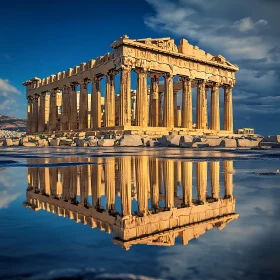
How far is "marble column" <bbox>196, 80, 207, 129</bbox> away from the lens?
132ft

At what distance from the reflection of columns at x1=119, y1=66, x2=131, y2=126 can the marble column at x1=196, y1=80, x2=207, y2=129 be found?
1147 centimetres

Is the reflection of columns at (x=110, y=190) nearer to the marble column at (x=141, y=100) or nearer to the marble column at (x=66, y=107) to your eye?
the marble column at (x=141, y=100)

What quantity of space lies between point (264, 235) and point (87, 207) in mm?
1667

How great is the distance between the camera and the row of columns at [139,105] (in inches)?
1309

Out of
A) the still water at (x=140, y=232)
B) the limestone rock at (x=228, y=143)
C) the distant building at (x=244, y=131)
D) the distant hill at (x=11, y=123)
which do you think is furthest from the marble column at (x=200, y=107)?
the distant hill at (x=11, y=123)

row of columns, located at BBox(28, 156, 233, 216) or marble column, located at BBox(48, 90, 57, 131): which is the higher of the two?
marble column, located at BBox(48, 90, 57, 131)

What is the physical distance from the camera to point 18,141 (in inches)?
1203

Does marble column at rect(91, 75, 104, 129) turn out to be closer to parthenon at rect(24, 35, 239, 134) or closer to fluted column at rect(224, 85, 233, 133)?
parthenon at rect(24, 35, 239, 134)

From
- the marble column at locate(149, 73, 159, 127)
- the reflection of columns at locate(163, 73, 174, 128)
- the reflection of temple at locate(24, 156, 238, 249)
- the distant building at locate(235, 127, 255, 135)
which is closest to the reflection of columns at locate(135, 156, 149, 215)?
the reflection of temple at locate(24, 156, 238, 249)

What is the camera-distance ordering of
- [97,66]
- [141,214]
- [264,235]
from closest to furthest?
[264,235] → [141,214] → [97,66]

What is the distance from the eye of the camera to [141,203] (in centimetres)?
338

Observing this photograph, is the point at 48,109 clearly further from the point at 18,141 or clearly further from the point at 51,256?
the point at 51,256

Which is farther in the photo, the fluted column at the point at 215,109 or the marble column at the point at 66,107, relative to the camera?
the marble column at the point at 66,107

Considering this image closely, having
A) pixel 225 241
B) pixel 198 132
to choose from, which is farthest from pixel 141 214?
pixel 198 132
